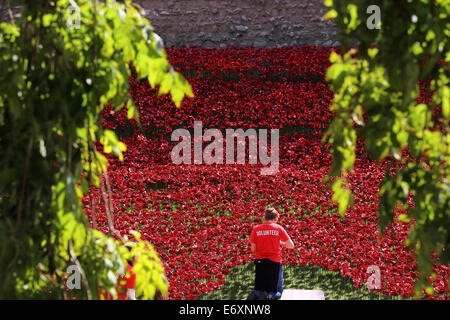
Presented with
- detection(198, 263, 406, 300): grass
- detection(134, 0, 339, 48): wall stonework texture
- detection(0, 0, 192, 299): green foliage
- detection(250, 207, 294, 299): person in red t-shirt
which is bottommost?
detection(198, 263, 406, 300): grass

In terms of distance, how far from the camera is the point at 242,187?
8.28 metres

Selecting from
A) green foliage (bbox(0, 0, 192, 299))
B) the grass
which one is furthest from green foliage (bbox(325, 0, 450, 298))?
the grass

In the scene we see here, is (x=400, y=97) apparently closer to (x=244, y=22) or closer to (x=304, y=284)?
(x=304, y=284)

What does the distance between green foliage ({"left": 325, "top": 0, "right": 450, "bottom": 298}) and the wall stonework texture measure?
33.9 feet

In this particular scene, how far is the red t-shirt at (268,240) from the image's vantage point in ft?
17.7

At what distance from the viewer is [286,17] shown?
12.8 meters

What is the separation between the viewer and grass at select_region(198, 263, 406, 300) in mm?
5781

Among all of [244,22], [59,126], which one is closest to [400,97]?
[59,126]

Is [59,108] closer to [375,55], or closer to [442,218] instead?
[375,55]

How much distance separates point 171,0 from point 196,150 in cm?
529

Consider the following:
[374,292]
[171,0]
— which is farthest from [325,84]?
[374,292]

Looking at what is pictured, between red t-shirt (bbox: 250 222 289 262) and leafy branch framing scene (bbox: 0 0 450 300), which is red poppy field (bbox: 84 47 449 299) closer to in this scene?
red t-shirt (bbox: 250 222 289 262)

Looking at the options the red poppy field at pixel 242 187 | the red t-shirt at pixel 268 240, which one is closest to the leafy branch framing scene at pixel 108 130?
the red poppy field at pixel 242 187

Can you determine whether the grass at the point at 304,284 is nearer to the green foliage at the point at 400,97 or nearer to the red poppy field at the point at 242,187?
the red poppy field at the point at 242,187
